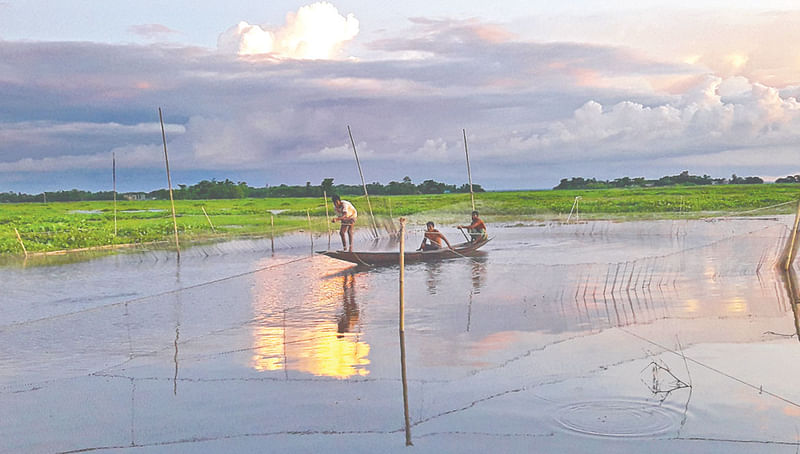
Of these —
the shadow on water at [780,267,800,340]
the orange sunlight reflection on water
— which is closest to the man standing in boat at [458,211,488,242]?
the orange sunlight reflection on water

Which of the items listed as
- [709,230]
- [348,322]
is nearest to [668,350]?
[348,322]

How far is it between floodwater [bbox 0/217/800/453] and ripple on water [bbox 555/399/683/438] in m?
0.02

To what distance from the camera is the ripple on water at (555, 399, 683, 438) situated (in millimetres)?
4840

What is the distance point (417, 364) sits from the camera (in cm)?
679

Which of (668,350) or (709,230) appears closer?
(668,350)

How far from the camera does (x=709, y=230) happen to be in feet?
80.1

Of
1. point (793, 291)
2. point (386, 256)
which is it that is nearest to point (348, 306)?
point (386, 256)

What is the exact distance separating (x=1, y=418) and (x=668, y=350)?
6116 millimetres

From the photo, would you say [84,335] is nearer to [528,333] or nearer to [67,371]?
[67,371]

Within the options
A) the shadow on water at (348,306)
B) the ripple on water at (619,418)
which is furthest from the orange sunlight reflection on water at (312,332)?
the ripple on water at (619,418)

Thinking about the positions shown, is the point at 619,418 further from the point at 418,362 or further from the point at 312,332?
the point at 312,332

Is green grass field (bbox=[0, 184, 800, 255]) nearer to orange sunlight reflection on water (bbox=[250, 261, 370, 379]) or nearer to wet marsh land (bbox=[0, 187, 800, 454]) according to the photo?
wet marsh land (bbox=[0, 187, 800, 454])

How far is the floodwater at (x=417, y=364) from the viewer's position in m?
5.00

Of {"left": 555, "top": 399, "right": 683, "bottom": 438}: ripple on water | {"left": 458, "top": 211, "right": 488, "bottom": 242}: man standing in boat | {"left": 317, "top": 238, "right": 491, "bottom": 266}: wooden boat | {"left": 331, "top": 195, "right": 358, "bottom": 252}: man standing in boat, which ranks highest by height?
{"left": 331, "top": 195, "right": 358, "bottom": 252}: man standing in boat
